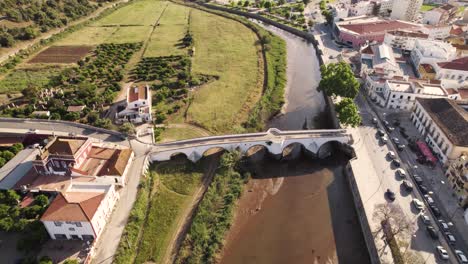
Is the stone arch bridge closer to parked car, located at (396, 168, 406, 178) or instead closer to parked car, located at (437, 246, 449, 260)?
→ parked car, located at (396, 168, 406, 178)

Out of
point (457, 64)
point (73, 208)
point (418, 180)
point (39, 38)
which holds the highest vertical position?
point (457, 64)

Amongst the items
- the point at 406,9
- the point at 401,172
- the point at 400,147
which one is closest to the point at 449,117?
the point at 400,147

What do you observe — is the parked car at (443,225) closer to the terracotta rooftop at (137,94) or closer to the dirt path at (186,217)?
the dirt path at (186,217)

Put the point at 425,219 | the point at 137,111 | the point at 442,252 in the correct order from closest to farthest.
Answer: the point at 442,252
the point at 425,219
the point at 137,111

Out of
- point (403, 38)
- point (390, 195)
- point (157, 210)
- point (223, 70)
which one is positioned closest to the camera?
point (157, 210)

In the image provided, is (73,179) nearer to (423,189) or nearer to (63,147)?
(63,147)

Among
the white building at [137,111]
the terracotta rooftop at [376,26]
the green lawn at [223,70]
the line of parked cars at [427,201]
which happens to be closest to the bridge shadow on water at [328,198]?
the line of parked cars at [427,201]

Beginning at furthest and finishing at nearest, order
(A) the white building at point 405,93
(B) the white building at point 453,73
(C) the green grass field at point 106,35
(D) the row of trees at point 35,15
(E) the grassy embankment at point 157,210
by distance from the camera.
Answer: (C) the green grass field at point 106,35, (D) the row of trees at point 35,15, (B) the white building at point 453,73, (A) the white building at point 405,93, (E) the grassy embankment at point 157,210
